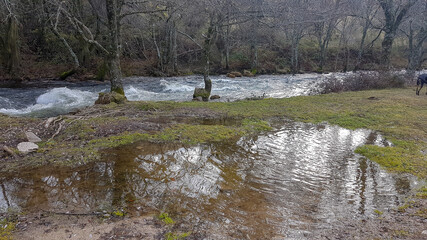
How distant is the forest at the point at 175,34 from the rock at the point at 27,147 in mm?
4693

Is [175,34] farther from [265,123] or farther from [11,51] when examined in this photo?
[265,123]

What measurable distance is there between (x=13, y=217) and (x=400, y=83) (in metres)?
18.1

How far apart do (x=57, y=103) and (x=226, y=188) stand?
1092 centimetres

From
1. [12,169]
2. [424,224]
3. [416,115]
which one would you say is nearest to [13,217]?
[12,169]

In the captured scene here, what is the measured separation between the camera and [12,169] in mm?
4008

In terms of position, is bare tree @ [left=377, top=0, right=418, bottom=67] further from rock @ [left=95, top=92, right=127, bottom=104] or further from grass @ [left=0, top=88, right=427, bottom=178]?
rock @ [left=95, top=92, right=127, bottom=104]

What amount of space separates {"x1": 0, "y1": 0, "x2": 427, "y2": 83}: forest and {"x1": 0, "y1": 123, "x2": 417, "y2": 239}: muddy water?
19.7 ft

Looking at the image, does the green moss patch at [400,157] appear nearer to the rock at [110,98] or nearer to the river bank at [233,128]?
the river bank at [233,128]

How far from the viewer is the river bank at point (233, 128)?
10.7 feet

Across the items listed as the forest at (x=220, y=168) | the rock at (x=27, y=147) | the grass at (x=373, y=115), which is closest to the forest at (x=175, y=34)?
the forest at (x=220, y=168)

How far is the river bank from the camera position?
3.26 metres

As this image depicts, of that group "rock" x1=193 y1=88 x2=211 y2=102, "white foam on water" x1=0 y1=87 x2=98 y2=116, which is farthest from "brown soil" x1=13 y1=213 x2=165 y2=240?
"rock" x1=193 y1=88 x2=211 y2=102

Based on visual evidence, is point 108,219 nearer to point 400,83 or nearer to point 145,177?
point 145,177

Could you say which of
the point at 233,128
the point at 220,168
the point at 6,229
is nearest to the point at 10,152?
the point at 6,229
